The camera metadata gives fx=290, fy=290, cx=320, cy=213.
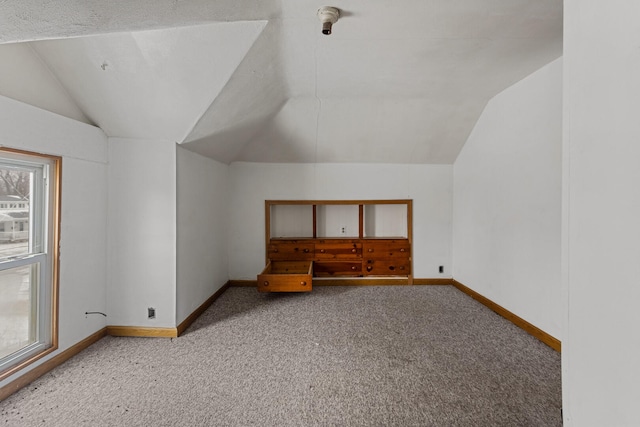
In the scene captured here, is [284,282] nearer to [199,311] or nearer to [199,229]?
[199,311]

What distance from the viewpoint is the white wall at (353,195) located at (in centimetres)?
407

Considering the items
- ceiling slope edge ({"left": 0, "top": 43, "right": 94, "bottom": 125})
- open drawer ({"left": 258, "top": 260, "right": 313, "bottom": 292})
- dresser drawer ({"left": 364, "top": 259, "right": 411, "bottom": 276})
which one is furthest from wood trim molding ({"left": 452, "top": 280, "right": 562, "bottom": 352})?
ceiling slope edge ({"left": 0, "top": 43, "right": 94, "bottom": 125})

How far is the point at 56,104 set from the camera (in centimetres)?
207

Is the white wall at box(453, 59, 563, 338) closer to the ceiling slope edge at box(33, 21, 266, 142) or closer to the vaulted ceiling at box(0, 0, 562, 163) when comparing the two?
the vaulted ceiling at box(0, 0, 562, 163)

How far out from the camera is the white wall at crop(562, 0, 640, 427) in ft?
1.49

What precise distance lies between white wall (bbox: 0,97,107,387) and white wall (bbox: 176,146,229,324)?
2.02ft

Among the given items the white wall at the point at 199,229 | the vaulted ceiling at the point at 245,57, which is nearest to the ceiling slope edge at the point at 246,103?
the vaulted ceiling at the point at 245,57

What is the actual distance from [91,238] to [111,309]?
2.19ft

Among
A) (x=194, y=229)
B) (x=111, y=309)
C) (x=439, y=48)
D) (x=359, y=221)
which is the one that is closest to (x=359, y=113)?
(x=439, y=48)

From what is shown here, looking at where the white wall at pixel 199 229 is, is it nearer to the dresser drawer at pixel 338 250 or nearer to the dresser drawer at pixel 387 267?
the dresser drawer at pixel 338 250

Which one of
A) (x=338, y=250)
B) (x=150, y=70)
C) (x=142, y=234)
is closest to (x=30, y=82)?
(x=150, y=70)

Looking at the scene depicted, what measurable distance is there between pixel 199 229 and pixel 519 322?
3.27 meters

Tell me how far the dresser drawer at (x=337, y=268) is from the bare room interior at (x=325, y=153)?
0.20 metres

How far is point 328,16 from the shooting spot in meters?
1.71
